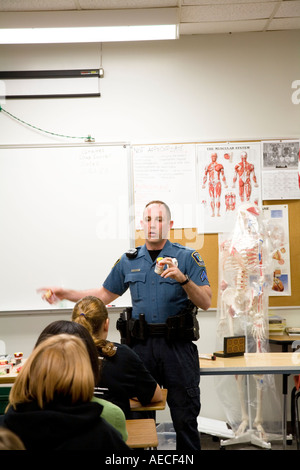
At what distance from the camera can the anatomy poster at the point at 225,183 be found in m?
4.57

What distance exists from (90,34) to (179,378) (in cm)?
273

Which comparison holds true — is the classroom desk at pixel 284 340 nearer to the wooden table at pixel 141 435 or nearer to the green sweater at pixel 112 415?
the wooden table at pixel 141 435

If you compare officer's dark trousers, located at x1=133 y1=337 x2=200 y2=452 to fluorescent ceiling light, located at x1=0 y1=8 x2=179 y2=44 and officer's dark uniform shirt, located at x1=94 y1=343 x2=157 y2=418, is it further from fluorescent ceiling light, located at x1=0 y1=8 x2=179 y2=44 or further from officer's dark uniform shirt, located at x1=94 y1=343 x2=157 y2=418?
fluorescent ceiling light, located at x1=0 y1=8 x2=179 y2=44

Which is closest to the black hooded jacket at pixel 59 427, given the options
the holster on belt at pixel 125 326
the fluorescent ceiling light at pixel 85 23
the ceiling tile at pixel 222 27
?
the holster on belt at pixel 125 326

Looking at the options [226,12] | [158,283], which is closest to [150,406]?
[158,283]

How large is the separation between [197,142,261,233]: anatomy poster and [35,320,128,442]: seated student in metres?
2.60

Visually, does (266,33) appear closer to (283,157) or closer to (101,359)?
(283,157)

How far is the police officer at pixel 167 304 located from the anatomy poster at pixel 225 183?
1239 millimetres

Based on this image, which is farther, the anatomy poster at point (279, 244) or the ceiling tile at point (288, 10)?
the anatomy poster at point (279, 244)

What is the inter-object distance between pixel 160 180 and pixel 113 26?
130 centimetres

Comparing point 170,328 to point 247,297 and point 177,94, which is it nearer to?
point 247,297
